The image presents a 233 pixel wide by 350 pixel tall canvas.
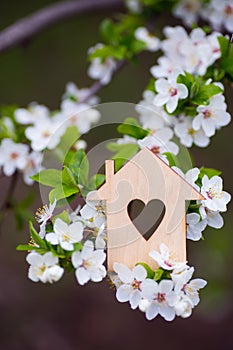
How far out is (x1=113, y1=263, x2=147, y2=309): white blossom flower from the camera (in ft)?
2.97

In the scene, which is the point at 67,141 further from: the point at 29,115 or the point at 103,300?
the point at 103,300

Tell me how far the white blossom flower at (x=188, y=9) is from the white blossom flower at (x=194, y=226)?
39.4 inches

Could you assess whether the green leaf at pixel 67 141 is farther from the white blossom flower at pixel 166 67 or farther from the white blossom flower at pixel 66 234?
the white blossom flower at pixel 66 234

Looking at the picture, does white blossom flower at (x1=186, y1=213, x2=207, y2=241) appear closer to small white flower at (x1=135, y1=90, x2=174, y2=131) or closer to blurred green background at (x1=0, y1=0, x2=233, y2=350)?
small white flower at (x1=135, y1=90, x2=174, y2=131)

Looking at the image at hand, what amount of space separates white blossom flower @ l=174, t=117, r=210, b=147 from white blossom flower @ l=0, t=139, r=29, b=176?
1.44 ft

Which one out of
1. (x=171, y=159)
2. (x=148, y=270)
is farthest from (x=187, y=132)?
(x=148, y=270)

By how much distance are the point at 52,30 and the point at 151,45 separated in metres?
2.03

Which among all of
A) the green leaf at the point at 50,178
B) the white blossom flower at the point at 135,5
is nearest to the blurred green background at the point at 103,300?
the white blossom flower at the point at 135,5

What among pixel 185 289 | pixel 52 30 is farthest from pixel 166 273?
pixel 52 30

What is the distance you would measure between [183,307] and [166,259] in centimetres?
8

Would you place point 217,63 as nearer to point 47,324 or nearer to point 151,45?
point 151,45

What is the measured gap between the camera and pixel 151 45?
5.44 feet

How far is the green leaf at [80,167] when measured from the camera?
3.52 feet

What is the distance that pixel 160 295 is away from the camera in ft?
2.97
